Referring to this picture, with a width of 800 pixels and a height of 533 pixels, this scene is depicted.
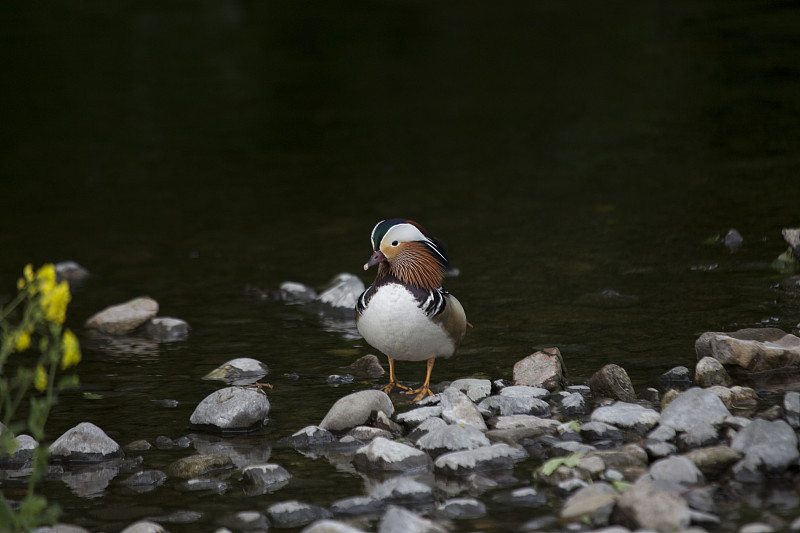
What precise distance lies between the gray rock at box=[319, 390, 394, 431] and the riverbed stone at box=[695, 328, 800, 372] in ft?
8.74

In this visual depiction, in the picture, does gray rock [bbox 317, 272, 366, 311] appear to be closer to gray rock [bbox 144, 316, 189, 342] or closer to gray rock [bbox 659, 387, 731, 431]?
gray rock [bbox 144, 316, 189, 342]

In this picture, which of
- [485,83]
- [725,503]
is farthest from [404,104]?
[725,503]

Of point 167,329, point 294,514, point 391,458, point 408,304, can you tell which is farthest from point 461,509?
point 167,329

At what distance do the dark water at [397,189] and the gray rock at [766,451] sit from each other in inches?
14.5

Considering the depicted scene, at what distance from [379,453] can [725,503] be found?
2140 mm

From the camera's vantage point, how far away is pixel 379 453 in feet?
21.2

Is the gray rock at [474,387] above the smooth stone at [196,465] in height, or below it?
above

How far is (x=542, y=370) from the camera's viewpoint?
308 inches

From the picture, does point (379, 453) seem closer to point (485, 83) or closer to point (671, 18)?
point (485, 83)

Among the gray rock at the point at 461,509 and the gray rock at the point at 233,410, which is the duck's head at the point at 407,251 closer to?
the gray rock at the point at 233,410

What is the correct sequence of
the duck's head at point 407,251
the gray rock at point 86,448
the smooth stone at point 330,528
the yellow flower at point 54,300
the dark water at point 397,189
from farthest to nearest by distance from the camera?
the dark water at point 397,189, the duck's head at point 407,251, the gray rock at point 86,448, the smooth stone at point 330,528, the yellow flower at point 54,300

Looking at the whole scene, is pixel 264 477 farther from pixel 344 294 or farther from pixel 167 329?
pixel 344 294

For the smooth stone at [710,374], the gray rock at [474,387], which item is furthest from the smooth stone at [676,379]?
the gray rock at [474,387]

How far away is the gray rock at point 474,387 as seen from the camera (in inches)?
297
